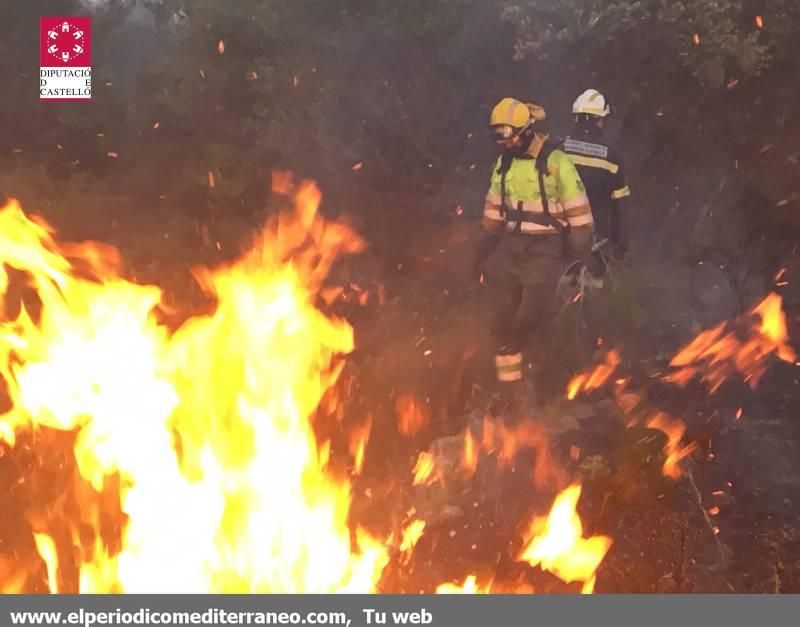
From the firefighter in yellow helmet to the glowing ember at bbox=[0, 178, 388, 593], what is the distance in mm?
836

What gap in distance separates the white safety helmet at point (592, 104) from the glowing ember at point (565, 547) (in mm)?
2106

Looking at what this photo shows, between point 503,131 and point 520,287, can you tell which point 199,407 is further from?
point 503,131

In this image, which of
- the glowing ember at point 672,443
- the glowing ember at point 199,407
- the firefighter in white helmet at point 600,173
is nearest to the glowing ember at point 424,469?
the glowing ember at point 199,407

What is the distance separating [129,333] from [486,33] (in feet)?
8.27

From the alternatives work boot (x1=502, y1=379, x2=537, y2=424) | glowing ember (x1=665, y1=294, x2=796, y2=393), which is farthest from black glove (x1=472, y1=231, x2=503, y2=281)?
glowing ember (x1=665, y1=294, x2=796, y2=393)

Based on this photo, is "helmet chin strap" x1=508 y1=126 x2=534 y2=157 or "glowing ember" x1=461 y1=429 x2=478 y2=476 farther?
"glowing ember" x1=461 y1=429 x2=478 y2=476

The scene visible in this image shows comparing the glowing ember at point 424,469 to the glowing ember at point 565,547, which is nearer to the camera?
the glowing ember at point 565,547

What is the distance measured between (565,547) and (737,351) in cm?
144

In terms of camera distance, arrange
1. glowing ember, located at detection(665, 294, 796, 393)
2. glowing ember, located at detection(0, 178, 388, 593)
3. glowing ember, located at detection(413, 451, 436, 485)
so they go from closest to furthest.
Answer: glowing ember, located at detection(0, 178, 388, 593), glowing ember, located at detection(665, 294, 796, 393), glowing ember, located at detection(413, 451, 436, 485)

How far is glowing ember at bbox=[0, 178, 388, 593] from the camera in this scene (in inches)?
147

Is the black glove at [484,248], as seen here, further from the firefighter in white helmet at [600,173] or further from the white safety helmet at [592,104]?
the white safety helmet at [592,104]

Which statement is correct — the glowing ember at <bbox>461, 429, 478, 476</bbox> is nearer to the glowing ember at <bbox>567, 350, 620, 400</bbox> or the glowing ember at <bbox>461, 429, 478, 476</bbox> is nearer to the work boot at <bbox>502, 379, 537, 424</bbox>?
the work boot at <bbox>502, 379, 537, 424</bbox>

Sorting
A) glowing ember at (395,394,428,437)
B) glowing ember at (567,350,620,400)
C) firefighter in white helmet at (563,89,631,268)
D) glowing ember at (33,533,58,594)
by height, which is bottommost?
glowing ember at (33,533,58,594)

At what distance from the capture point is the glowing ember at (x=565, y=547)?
377 cm
